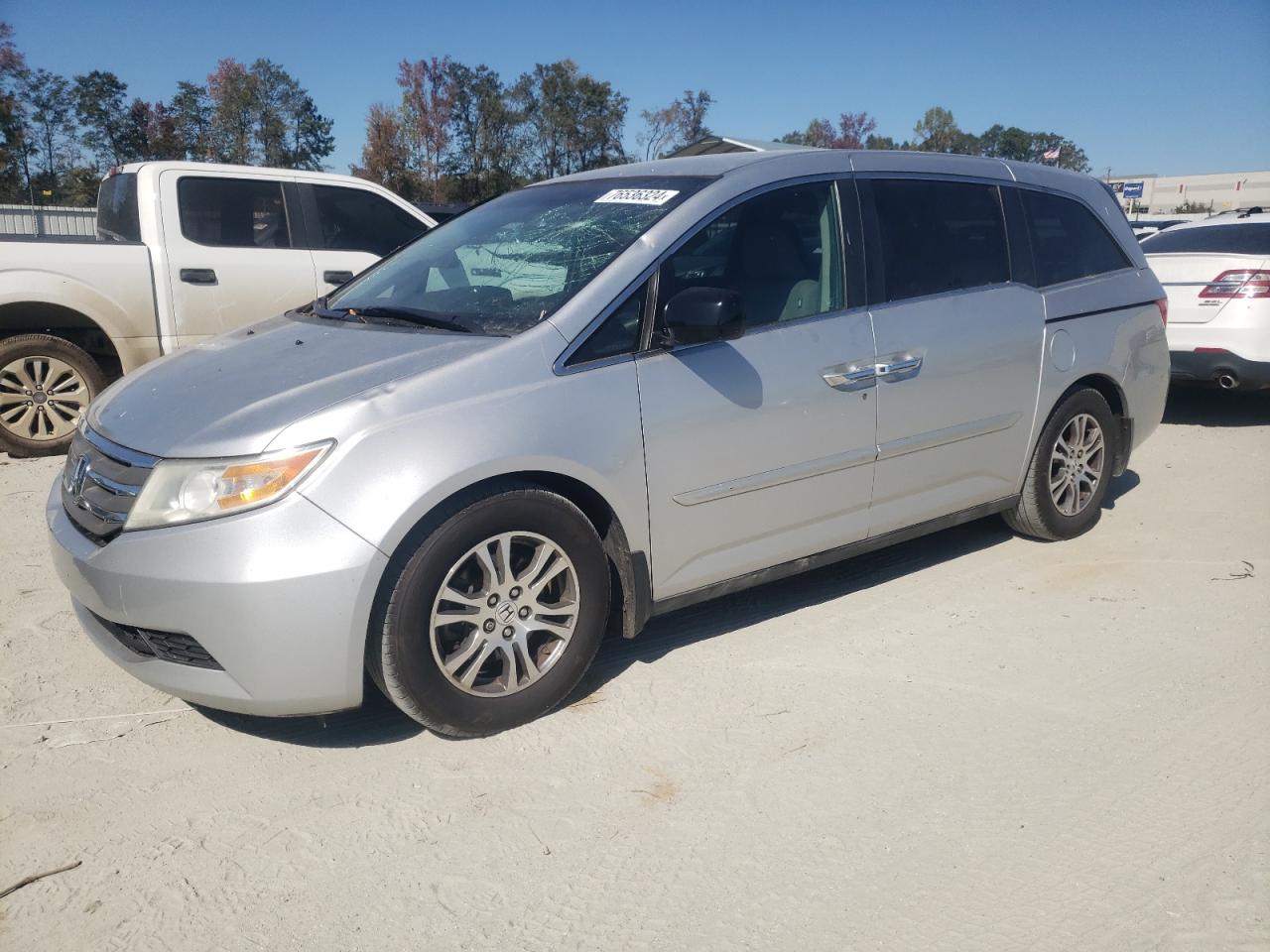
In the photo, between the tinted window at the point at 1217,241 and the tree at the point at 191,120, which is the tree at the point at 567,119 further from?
the tinted window at the point at 1217,241

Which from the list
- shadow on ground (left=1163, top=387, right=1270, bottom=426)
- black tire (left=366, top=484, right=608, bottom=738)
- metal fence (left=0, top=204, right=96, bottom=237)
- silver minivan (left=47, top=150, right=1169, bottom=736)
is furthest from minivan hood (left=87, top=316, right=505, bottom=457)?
metal fence (left=0, top=204, right=96, bottom=237)

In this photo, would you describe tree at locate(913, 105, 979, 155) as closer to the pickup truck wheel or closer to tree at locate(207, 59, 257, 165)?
tree at locate(207, 59, 257, 165)

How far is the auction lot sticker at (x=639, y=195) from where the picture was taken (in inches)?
145

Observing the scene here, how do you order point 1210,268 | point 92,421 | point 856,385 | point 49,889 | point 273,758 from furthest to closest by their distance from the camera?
point 1210,268, point 856,385, point 92,421, point 273,758, point 49,889

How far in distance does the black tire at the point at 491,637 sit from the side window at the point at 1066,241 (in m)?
2.72

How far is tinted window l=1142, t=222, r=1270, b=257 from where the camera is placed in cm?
791

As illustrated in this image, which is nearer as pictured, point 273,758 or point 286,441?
point 286,441

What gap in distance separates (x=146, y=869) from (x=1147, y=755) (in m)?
2.86


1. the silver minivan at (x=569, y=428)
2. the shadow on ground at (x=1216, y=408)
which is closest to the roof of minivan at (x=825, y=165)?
the silver minivan at (x=569, y=428)

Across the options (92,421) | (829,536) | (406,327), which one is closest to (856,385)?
(829,536)

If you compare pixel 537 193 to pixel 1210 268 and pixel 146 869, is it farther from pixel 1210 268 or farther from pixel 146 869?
pixel 1210 268

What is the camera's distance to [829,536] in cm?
395

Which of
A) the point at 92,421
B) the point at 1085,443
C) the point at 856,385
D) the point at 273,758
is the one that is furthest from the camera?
the point at 1085,443

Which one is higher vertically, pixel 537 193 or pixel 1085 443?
pixel 537 193
